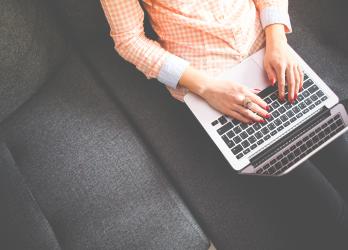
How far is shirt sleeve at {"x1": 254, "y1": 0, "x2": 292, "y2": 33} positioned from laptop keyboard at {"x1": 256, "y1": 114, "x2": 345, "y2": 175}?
335 mm

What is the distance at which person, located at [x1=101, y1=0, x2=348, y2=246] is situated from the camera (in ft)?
2.99

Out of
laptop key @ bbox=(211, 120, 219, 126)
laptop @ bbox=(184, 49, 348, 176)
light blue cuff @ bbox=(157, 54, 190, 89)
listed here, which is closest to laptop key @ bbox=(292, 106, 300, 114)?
laptop @ bbox=(184, 49, 348, 176)

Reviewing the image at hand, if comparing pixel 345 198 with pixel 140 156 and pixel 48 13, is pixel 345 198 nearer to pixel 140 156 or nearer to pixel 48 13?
pixel 140 156

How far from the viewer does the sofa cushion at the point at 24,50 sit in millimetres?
969

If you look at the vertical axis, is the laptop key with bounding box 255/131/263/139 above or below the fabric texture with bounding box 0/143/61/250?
below

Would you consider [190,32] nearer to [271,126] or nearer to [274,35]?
[274,35]

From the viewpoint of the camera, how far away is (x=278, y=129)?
2.95 feet

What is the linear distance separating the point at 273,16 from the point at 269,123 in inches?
13.2

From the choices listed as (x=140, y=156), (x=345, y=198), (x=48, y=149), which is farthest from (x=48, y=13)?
(x=345, y=198)

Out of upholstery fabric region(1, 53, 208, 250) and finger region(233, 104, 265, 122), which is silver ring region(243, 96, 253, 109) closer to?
finger region(233, 104, 265, 122)

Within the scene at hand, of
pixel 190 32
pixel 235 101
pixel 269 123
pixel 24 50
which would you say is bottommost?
pixel 269 123

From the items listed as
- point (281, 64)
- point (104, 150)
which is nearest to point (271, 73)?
point (281, 64)

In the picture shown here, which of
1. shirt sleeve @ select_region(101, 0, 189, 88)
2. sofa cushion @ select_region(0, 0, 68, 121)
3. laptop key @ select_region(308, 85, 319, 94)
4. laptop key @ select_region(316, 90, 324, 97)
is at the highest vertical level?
sofa cushion @ select_region(0, 0, 68, 121)

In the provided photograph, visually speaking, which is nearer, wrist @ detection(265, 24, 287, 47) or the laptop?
the laptop
